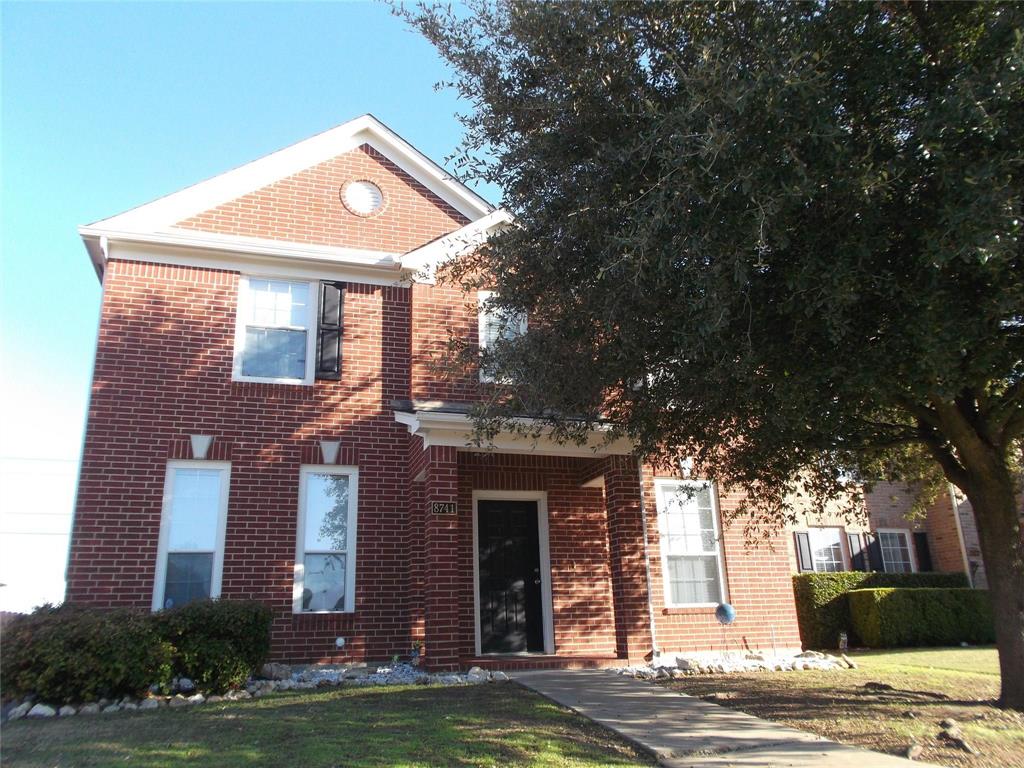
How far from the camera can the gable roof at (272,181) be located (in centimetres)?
1161

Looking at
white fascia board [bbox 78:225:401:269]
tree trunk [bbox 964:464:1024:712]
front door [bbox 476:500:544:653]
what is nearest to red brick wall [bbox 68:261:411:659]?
white fascia board [bbox 78:225:401:269]

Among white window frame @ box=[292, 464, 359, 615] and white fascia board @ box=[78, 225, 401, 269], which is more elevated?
white fascia board @ box=[78, 225, 401, 269]

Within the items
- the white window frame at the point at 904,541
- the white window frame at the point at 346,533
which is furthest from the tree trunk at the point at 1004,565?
the white window frame at the point at 904,541

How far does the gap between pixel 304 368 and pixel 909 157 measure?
8.89 m

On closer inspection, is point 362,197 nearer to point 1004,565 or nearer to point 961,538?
point 1004,565

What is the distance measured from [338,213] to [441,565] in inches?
249

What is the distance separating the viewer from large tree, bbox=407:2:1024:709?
597 centimetres

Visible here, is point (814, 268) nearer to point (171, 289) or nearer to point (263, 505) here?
point (263, 505)

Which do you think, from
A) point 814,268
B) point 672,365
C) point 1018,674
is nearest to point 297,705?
point 672,365

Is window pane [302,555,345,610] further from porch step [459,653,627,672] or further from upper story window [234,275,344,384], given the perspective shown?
upper story window [234,275,344,384]

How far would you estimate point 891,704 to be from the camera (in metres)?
8.25

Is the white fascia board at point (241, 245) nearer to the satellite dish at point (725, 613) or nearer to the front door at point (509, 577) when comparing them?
the front door at point (509, 577)

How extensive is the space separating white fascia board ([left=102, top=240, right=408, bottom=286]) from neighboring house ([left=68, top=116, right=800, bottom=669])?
32 millimetres

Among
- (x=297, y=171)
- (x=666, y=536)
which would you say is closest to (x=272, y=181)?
(x=297, y=171)
